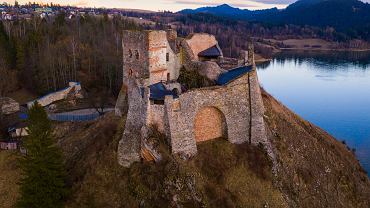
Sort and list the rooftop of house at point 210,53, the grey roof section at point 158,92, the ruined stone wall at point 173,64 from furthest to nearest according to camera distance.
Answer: the rooftop of house at point 210,53 → the ruined stone wall at point 173,64 → the grey roof section at point 158,92

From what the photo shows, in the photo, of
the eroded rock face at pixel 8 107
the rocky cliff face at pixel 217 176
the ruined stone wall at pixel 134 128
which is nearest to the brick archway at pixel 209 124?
the rocky cliff face at pixel 217 176

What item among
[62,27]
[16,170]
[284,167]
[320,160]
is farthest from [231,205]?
[62,27]

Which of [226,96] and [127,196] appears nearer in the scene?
[127,196]

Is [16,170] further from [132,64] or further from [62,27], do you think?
[62,27]


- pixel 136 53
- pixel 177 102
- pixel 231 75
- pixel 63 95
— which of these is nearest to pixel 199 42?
pixel 231 75

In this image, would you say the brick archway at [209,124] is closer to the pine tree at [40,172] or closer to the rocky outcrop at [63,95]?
the pine tree at [40,172]

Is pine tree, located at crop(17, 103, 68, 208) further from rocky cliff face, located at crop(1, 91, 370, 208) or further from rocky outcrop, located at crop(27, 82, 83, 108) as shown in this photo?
rocky outcrop, located at crop(27, 82, 83, 108)

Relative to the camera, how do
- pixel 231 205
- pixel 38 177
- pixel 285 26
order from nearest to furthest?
1. pixel 231 205
2. pixel 38 177
3. pixel 285 26
